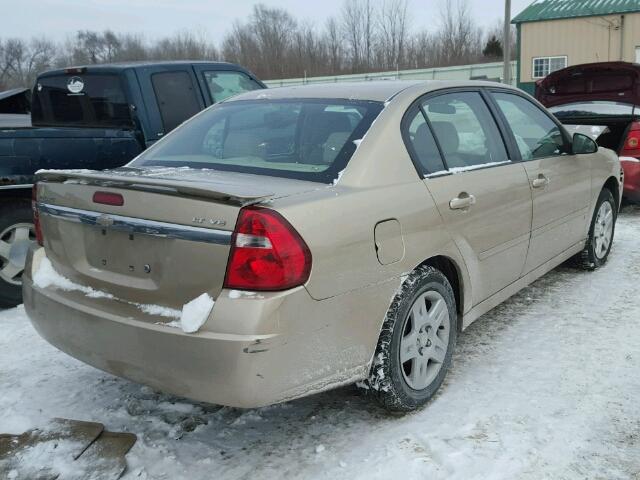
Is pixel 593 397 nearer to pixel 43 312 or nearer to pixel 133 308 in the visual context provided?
pixel 133 308

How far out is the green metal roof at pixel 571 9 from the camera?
86.9 ft

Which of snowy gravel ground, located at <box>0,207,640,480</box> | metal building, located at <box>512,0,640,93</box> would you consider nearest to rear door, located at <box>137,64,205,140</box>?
snowy gravel ground, located at <box>0,207,640,480</box>

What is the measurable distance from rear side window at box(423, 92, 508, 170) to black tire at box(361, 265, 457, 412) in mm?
697

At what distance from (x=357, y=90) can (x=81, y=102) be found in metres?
3.47

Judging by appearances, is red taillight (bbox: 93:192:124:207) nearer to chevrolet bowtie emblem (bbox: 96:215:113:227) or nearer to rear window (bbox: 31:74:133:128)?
chevrolet bowtie emblem (bbox: 96:215:113:227)

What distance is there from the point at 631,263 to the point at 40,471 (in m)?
4.92

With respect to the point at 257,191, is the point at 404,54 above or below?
above

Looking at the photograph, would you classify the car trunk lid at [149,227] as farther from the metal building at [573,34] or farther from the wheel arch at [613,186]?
the metal building at [573,34]

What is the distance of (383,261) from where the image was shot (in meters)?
2.68

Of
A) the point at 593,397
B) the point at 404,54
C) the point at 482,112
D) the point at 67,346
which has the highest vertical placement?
the point at 404,54

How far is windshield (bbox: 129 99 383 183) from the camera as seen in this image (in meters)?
2.92

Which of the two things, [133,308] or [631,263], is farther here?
[631,263]

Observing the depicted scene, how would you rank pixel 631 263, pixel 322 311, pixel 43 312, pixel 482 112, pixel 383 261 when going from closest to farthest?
pixel 322 311
pixel 383 261
pixel 43 312
pixel 482 112
pixel 631 263

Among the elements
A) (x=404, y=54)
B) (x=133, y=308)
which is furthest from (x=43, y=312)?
(x=404, y=54)
